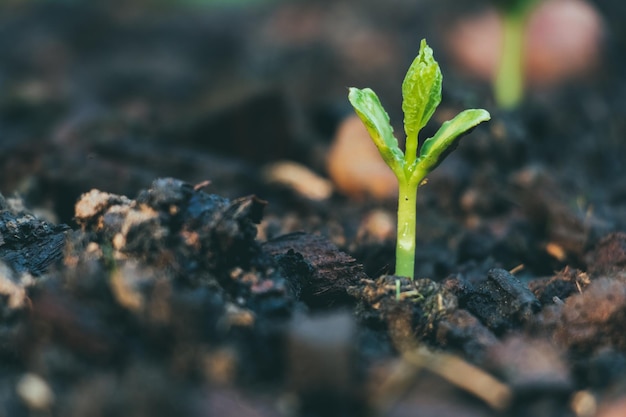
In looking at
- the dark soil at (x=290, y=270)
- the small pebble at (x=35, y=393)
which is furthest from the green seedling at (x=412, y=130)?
the small pebble at (x=35, y=393)

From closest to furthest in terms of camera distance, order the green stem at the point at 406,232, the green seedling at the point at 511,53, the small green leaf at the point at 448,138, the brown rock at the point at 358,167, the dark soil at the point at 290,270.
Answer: the dark soil at the point at 290,270 < the small green leaf at the point at 448,138 < the green stem at the point at 406,232 < the brown rock at the point at 358,167 < the green seedling at the point at 511,53

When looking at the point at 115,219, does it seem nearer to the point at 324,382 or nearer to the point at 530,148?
the point at 324,382

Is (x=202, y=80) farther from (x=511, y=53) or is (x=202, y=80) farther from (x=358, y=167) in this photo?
(x=358, y=167)

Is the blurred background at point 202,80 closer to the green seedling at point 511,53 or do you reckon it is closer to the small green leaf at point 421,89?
the green seedling at point 511,53

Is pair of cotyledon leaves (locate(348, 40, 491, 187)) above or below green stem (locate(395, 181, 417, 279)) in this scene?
above

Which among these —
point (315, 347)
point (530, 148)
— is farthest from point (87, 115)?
point (315, 347)

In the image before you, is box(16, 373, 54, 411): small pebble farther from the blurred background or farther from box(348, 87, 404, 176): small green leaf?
the blurred background

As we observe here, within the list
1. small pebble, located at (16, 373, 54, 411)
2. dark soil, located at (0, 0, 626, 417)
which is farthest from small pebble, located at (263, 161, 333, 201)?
small pebble, located at (16, 373, 54, 411)

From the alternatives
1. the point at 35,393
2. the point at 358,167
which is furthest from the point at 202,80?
the point at 35,393
